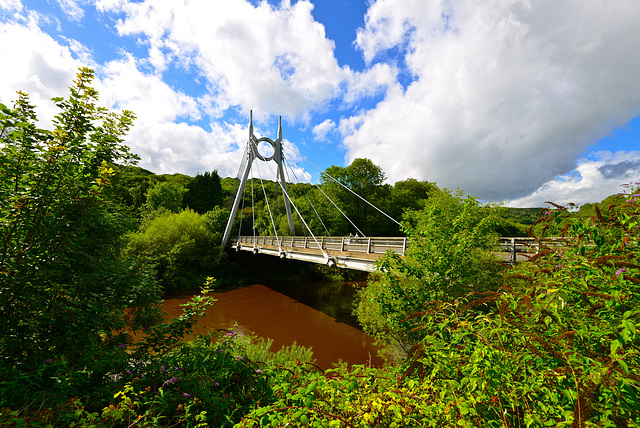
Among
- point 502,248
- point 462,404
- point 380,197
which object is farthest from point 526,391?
point 380,197

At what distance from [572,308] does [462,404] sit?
1059mm

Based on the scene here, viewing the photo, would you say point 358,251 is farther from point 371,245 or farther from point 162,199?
point 162,199

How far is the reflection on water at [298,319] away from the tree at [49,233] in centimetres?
571

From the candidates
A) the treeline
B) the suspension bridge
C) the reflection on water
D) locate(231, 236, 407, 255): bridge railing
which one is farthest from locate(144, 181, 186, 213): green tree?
the treeline

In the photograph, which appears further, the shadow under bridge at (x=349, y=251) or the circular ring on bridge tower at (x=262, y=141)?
the circular ring on bridge tower at (x=262, y=141)

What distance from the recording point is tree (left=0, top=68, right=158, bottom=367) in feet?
8.21

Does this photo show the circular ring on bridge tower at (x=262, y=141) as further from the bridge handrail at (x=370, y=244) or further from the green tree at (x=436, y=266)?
the green tree at (x=436, y=266)

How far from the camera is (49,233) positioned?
2658 millimetres

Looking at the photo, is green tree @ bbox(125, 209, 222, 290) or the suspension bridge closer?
the suspension bridge

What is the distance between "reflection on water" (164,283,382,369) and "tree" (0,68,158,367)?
5.71 m

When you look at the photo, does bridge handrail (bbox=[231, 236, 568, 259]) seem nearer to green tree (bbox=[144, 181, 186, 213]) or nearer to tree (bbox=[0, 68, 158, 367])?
tree (bbox=[0, 68, 158, 367])

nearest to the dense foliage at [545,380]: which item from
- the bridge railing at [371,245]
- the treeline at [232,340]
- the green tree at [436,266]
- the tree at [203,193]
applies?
the treeline at [232,340]

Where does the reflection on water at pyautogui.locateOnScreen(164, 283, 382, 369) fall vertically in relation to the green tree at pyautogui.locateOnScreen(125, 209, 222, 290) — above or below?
below

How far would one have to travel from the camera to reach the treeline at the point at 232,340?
4.76 feet
